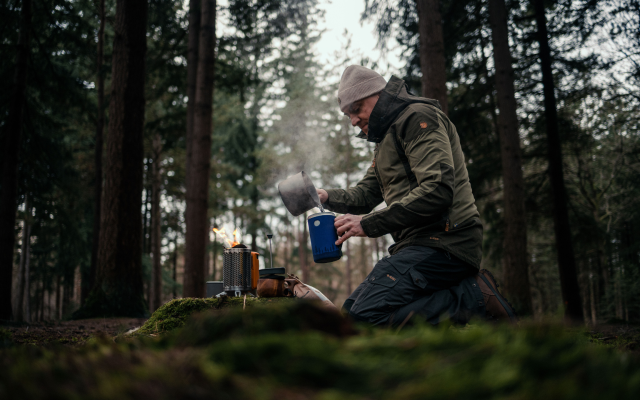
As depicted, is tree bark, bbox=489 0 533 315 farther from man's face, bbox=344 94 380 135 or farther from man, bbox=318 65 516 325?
man's face, bbox=344 94 380 135

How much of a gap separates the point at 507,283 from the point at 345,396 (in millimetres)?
9257

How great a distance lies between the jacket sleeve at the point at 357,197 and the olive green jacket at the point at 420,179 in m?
0.56

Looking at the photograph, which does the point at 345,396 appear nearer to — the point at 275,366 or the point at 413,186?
the point at 275,366

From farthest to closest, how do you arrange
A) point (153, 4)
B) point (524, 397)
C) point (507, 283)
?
point (153, 4) < point (507, 283) < point (524, 397)

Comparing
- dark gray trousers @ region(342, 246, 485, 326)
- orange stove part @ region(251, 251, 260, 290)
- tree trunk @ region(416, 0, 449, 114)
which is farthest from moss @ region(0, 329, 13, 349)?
tree trunk @ region(416, 0, 449, 114)

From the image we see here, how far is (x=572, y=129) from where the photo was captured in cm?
1112

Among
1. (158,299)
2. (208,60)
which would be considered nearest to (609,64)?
(208,60)

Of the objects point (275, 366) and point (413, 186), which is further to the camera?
point (413, 186)

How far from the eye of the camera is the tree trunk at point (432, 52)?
6750mm

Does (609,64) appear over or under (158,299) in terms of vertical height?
over

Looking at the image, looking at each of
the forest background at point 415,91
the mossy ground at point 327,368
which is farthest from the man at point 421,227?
the forest background at point 415,91

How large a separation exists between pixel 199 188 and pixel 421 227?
22.2 feet

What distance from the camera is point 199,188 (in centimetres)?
907

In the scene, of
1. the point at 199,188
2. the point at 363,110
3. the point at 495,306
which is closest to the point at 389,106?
the point at 363,110
